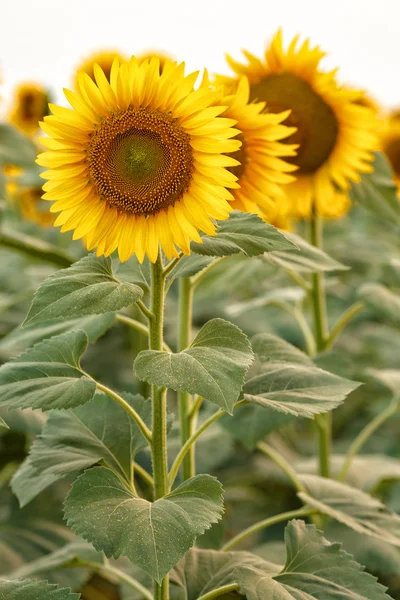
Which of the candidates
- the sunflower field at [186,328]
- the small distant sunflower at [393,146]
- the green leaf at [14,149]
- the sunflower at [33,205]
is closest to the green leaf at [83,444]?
the sunflower field at [186,328]

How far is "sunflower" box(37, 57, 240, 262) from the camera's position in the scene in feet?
2.41

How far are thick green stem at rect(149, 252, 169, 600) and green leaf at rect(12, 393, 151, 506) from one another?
0.25 feet

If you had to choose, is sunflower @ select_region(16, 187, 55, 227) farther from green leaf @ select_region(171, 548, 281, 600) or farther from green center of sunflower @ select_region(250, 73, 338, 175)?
green leaf @ select_region(171, 548, 281, 600)

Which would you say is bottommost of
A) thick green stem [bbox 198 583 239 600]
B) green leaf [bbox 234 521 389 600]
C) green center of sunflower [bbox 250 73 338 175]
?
thick green stem [bbox 198 583 239 600]

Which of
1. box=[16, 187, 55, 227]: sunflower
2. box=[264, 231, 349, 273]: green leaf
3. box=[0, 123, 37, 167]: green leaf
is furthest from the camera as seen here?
box=[16, 187, 55, 227]: sunflower

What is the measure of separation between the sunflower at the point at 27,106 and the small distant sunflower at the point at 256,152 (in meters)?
1.95

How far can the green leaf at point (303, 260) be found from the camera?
0.88 metres

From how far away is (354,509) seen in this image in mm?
965

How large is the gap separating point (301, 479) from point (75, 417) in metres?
0.37

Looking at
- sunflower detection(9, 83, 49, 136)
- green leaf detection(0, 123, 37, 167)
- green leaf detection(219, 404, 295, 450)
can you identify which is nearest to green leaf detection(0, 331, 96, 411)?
green leaf detection(219, 404, 295, 450)

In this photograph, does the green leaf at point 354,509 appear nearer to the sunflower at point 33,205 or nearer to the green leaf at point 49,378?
the green leaf at point 49,378

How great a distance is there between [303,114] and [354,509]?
2.22 ft

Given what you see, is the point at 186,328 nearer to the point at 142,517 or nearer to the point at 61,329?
the point at 61,329

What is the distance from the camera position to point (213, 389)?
0.64m
